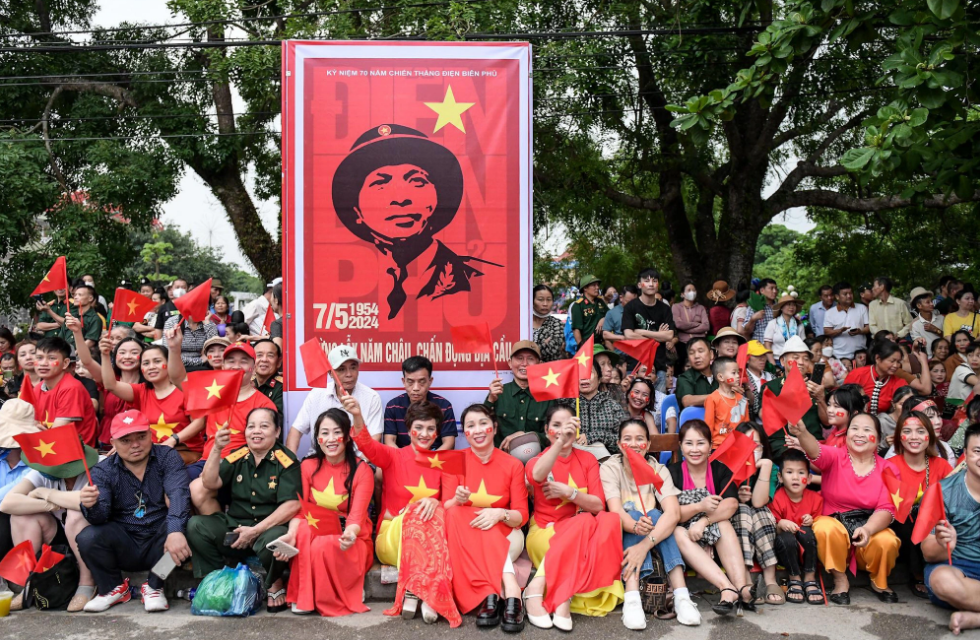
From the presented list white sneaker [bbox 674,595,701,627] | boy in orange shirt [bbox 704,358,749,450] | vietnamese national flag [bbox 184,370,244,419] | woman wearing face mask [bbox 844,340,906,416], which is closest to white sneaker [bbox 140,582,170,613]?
vietnamese national flag [bbox 184,370,244,419]

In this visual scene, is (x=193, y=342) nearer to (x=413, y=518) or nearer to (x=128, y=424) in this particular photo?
(x=128, y=424)

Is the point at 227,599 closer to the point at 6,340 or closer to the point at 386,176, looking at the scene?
the point at 386,176

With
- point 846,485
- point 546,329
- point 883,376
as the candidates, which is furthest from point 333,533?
point 883,376

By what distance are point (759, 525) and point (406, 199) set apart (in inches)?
144

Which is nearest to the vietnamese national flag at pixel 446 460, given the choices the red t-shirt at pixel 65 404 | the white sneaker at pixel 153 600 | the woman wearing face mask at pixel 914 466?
the white sneaker at pixel 153 600

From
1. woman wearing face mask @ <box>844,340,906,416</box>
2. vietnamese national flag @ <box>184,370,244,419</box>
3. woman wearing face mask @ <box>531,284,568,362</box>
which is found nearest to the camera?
vietnamese national flag @ <box>184,370,244,419</box>

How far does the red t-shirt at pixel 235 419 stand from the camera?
617cm

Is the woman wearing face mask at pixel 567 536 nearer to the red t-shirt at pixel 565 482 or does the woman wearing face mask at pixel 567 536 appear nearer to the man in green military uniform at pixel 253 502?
the red t-shirt at pixel 565 482

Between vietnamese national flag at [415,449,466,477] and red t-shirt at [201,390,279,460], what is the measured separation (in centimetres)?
126

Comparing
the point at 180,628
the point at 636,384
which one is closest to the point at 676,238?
the point at 636,384

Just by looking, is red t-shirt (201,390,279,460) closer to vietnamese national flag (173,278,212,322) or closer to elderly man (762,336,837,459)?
vietnamese national flag (173,278,212,322)

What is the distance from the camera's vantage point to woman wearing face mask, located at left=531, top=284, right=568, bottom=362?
798 cm

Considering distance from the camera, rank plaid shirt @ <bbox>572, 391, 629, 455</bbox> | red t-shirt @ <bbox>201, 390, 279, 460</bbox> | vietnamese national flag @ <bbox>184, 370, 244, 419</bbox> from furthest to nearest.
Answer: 1. plaid shirt @ <bbox>572, 391, 629, 455</bbox>
2. red t-shirt @ <bbox>201, 390, 279, 460</bbox>
3. vietnamese national flag @ <bbox>184, 370, 244, 419</bbox>

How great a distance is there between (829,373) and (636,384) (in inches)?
86.8
